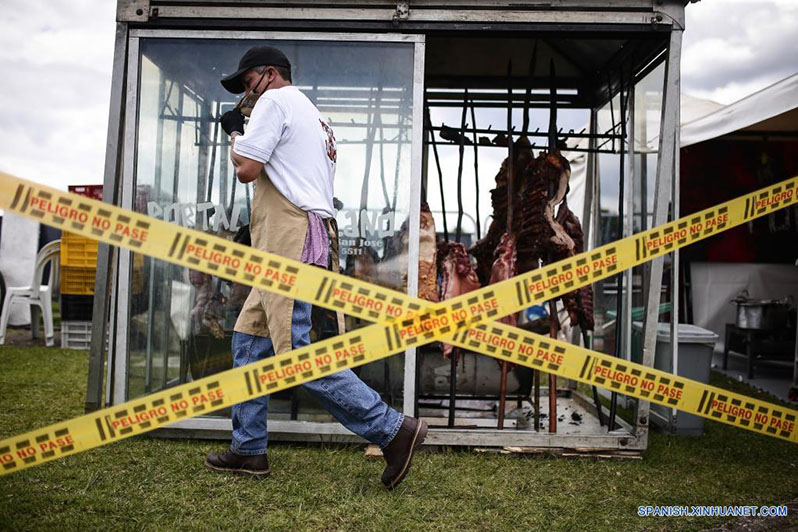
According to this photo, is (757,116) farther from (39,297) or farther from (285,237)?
(39,297)

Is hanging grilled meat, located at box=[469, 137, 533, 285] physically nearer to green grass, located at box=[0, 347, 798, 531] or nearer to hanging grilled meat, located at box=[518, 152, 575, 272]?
hanging grilled meat, located at box=[518, 152, 575, 272]

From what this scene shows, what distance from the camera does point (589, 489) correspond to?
3518 millimetres

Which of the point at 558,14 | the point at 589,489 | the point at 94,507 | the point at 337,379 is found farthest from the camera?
the point at 558,14

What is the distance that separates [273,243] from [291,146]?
→ 1.68 feet

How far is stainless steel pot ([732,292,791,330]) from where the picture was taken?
23.1 ft

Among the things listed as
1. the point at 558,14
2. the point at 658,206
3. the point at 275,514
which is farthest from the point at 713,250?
the point at 275,514

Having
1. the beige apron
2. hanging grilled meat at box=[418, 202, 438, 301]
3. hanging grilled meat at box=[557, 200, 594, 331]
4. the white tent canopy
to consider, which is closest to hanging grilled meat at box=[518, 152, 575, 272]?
hanging grilled meat at box=[557, 200, 594, 331]

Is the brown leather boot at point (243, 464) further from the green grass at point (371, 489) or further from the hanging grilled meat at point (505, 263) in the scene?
the hanging grilled meat at point (505, 263)

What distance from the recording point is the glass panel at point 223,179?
4.21 m

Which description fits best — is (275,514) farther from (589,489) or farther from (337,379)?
(589,489)

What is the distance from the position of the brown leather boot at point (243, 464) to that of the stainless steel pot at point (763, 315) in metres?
5.89

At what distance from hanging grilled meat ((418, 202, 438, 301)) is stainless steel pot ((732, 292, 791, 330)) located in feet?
15.0

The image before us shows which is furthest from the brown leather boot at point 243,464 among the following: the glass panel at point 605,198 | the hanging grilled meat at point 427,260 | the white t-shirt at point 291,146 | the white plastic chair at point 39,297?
the white plastic chair at point 39,297

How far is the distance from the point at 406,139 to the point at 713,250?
5.66 m
